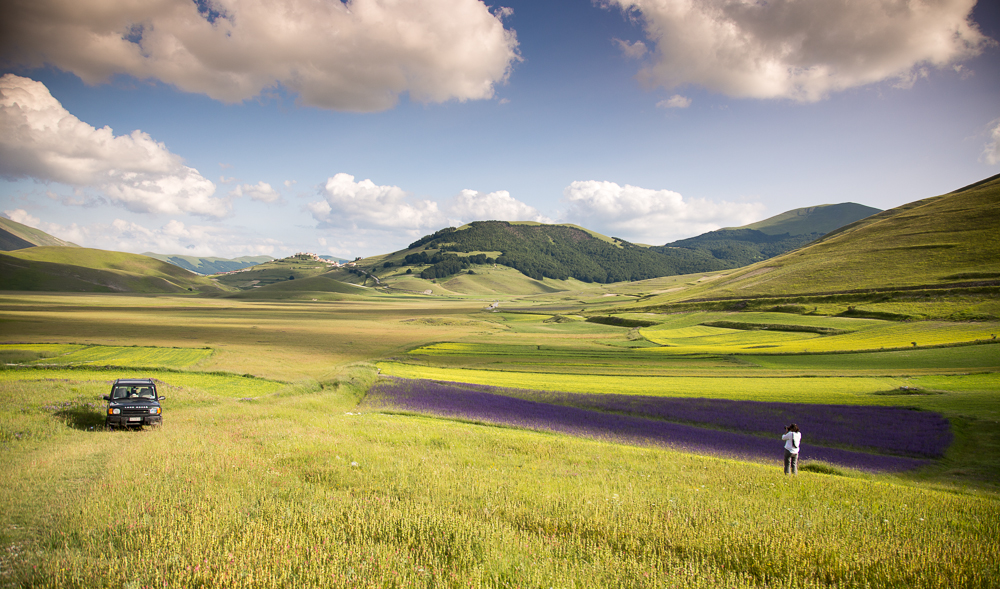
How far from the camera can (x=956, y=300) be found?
61.4 metres

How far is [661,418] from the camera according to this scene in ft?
83.0

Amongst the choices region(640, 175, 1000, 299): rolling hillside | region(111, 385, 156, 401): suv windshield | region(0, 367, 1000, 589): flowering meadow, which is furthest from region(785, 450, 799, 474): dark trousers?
region(640, 175, 1000, 299): rolling hillside

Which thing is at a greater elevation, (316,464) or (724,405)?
(316,464)

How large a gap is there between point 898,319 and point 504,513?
7462 centimetres

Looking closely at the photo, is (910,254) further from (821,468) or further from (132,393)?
(132,393)

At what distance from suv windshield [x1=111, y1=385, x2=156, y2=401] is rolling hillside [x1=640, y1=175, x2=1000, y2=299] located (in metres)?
101

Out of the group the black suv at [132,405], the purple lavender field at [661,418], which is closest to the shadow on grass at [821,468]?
the purple lavender field at [661,418]

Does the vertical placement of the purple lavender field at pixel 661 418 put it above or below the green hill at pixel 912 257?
below

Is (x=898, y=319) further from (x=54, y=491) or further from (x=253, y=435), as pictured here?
(x=54, y=491)

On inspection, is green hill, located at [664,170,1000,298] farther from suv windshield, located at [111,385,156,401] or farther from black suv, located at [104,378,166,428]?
suv windshield, located at [111,385,156,401]

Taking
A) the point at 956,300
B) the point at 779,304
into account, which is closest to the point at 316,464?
the point at 956,300

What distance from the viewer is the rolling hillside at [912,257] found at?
8188cm

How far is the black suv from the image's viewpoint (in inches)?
688

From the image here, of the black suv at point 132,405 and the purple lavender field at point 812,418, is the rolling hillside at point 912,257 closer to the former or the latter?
the purple lavender field at point 812,418
